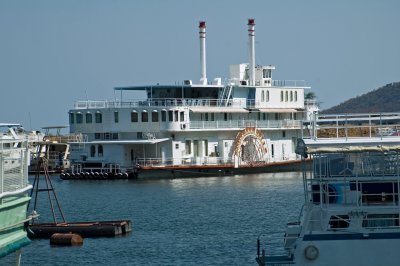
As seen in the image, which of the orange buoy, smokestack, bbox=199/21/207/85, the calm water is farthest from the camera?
smokestack, bbox=199/21/207/85

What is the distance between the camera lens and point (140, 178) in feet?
240

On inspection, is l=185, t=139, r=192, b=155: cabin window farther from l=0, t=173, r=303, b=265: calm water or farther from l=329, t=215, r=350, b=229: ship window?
l=329, t=215, r=350, b=229: ship window

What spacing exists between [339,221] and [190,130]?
167 ft

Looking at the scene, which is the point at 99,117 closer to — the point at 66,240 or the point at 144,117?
→ the point at 144,117

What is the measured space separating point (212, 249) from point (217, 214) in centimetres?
1232

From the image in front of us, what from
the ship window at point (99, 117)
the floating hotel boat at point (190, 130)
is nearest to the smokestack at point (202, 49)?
the floating hotel boat at point (190, 130)

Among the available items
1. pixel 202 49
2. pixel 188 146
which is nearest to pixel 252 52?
pixel 202 49

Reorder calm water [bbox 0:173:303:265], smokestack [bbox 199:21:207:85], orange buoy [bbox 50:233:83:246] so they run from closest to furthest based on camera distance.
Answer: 1. calm water [bbox 0:173:303:265]
2. orange buoy [bbox 50:233:83:246]
3. smokestack [bbox 199:21:207:85]

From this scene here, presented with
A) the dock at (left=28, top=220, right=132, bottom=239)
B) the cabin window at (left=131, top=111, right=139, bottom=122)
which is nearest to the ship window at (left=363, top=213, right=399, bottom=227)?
the dock at (left=28, top=220, right=132, bottom=239)

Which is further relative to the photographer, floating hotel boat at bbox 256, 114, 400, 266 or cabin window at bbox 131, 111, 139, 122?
cabin window at bbox 131, 111, 139, 122

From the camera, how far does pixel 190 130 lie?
7694 centimetres

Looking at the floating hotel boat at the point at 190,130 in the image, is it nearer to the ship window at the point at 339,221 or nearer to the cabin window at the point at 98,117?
the cabin window at the point at 98,117

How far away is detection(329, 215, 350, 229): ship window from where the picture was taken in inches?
1027

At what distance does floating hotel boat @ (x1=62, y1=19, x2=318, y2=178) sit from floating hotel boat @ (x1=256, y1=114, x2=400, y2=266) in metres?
44.7
